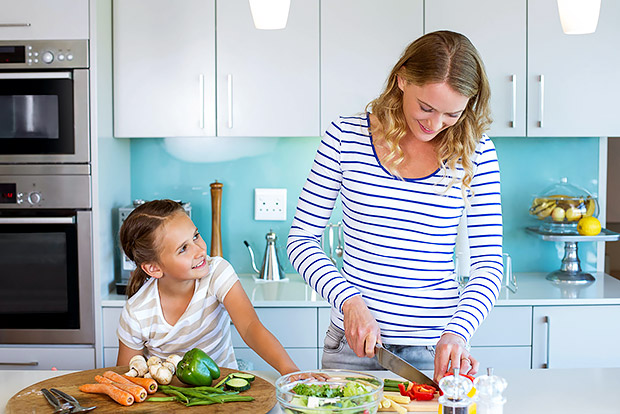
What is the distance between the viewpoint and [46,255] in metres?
2.60

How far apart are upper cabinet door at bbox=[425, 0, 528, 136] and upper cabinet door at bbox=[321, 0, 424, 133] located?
101 mm

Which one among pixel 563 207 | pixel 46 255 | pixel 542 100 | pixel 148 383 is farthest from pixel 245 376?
pixel 563 207

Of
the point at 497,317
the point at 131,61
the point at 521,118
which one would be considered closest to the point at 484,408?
the point at 497,317

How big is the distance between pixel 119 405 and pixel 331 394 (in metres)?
0.42

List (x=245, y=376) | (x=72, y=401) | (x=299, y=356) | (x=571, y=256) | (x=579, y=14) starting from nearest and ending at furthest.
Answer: (x=72, y=401), (x=245, y=376), (x=579, y=14), (x=299, y=356), (x=571, y=256)

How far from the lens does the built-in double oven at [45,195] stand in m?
2.55

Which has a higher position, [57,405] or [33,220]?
[33,220]

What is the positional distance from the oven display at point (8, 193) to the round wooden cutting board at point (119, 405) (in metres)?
1.27

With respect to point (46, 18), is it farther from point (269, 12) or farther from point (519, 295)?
point (519, 295)

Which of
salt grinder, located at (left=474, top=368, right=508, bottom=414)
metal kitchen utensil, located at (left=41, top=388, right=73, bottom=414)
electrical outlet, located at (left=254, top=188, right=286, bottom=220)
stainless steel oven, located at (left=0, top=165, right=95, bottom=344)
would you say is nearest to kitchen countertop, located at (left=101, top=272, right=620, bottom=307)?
stainless steel oven, located at (left=0, top=165, right=95, bottom=344)

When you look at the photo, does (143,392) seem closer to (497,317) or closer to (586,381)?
(586,381)

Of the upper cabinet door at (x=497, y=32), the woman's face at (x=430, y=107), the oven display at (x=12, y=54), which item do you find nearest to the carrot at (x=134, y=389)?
the woman's face at (x=430, y=107)

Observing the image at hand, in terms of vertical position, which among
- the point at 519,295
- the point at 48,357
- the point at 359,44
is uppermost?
the point at 359,44

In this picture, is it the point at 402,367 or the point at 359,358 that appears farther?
the point at 359,358
